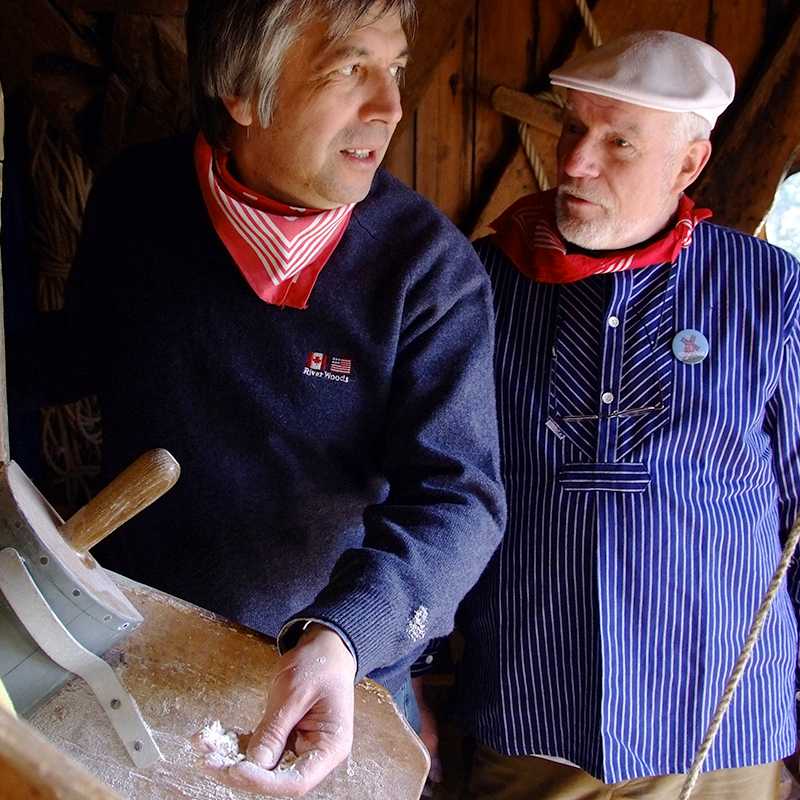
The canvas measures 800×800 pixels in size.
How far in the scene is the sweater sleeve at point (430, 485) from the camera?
1.13m

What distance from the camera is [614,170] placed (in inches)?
66.9

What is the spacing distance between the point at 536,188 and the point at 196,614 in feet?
5.43

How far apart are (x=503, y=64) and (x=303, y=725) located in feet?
6.00

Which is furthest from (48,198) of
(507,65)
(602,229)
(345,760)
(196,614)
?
(345,760)

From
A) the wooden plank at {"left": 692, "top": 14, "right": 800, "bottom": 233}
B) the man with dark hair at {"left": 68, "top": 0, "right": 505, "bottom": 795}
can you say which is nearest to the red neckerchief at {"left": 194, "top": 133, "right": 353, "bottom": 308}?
the man with dark hair at {"left": 68, "top": 0, "right": 505, "bottom": 795}

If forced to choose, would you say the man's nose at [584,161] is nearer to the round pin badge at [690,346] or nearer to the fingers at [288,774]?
the round pin badge at [690,346]

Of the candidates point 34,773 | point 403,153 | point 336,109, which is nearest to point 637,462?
point 336,109

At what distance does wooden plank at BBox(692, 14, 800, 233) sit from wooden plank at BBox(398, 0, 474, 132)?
657mm

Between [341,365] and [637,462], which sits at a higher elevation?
[341,365]

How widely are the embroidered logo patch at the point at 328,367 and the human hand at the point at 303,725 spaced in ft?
1.36

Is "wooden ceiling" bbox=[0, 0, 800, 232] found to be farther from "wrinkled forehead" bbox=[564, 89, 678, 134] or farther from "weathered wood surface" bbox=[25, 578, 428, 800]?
"weathered wood surface" bbox=[25, 578, 428, 800]

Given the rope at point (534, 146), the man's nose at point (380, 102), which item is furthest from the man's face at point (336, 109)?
the rope at point (534, 146)

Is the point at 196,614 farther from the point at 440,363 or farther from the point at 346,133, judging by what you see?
the point at 346,133

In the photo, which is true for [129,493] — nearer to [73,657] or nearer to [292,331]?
[73,657]
